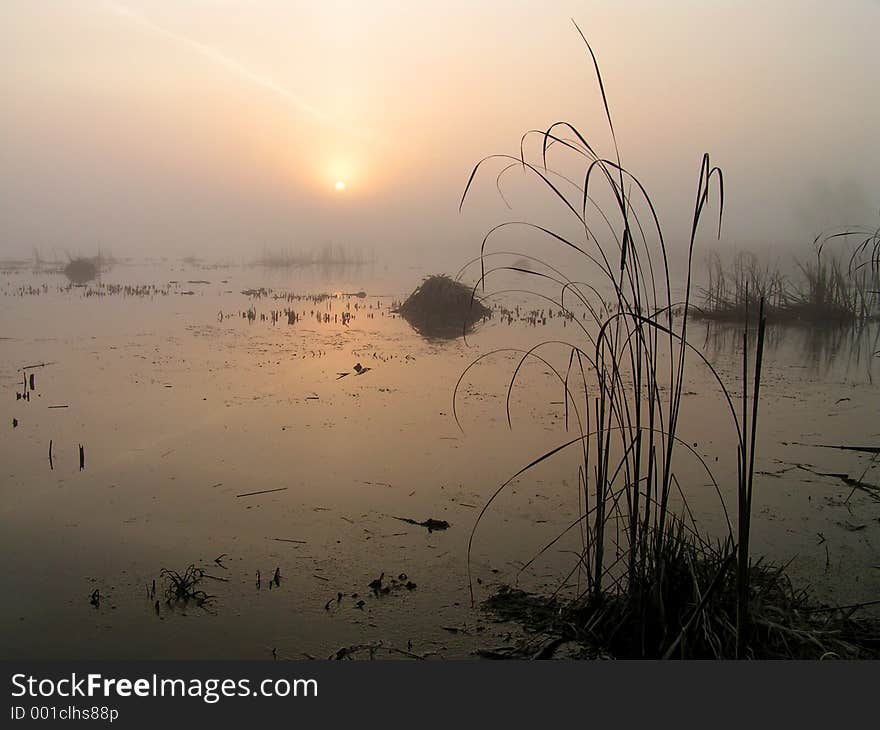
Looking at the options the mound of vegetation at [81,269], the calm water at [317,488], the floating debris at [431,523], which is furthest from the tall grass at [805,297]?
the mound of vegetation at [81,269]

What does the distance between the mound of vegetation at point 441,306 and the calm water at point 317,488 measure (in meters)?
1.97

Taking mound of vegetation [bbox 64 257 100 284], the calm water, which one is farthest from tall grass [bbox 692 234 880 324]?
mound of vegetation [bbox 64 257 100 284]

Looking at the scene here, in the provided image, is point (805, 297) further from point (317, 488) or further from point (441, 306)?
point (317, 488)

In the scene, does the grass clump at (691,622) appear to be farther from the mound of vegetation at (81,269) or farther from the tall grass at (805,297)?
the mound of vegetation at (81,269)

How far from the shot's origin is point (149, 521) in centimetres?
207

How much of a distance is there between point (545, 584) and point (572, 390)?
2.31 m

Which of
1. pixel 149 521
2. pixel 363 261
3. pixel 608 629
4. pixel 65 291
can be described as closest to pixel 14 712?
pixel 149 521

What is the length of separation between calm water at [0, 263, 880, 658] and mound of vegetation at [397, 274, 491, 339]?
1.97 m

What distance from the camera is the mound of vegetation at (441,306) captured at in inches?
274

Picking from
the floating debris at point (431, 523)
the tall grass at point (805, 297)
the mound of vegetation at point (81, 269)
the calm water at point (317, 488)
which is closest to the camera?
the calm water at point (317, 488)

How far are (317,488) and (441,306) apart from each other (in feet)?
16.4

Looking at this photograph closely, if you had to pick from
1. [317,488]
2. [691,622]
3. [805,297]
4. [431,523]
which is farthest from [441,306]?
[691,622]

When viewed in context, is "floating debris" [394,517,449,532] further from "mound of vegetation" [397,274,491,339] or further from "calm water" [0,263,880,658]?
"mound of vegetation" [397,274,491,339]

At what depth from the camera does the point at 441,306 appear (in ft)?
23.7
